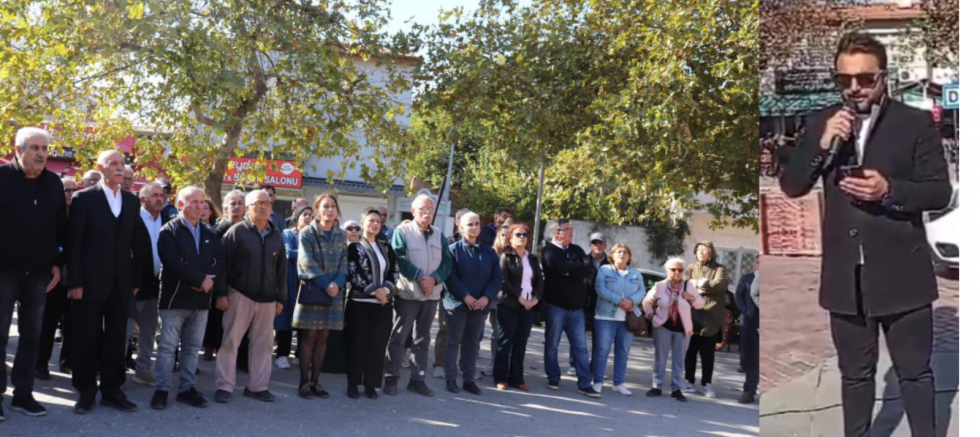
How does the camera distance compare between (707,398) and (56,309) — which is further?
(707,398)

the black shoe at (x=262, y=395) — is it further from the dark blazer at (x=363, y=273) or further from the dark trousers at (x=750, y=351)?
the dark trousers at (x=750, y=351)

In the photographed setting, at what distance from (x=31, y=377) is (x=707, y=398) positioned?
23.3 feet

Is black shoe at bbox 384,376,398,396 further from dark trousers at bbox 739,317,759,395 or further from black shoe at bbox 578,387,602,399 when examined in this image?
dark trousers at bbox 739,317,759,395

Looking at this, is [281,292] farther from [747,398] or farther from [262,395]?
[747,398]

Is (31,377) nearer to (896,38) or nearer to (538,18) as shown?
(896,38)

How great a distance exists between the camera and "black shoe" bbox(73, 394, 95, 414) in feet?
21.1

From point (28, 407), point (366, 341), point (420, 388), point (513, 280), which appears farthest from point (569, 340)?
point (28, 407)

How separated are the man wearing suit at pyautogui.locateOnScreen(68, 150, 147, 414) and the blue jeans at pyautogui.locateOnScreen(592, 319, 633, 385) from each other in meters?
5.05

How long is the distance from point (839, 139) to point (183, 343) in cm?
619

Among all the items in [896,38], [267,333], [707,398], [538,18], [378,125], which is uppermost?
[538,18]

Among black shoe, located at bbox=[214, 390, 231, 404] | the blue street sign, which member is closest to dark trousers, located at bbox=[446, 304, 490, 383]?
black shoe, located at bbox=[214, 390, 231, 404]

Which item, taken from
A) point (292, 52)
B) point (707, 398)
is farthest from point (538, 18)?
point (707, 398)

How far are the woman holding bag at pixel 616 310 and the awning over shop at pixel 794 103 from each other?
24.1 ft
